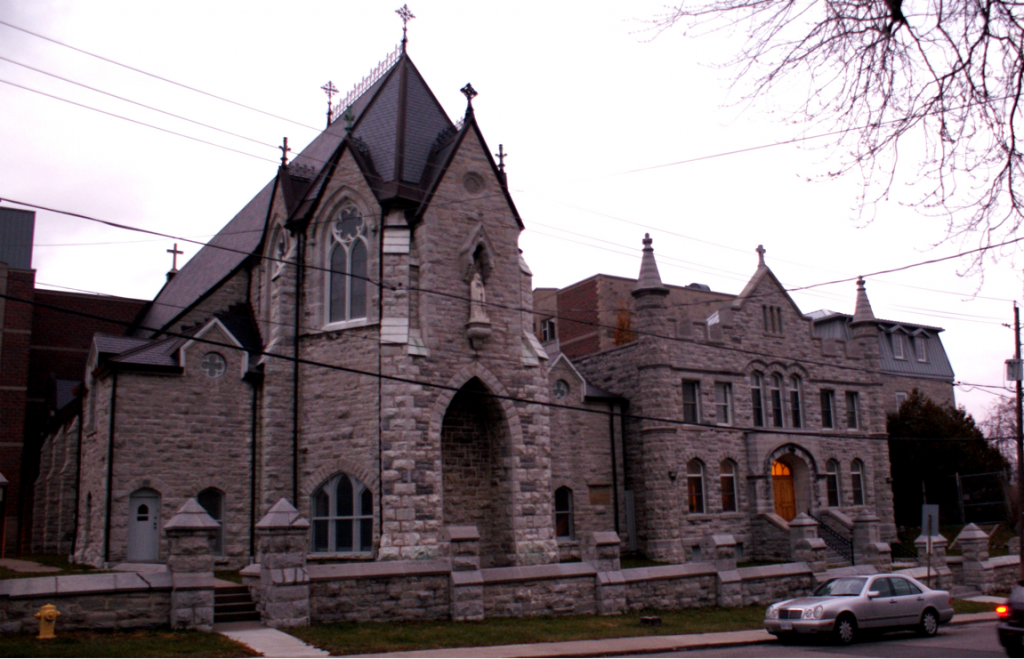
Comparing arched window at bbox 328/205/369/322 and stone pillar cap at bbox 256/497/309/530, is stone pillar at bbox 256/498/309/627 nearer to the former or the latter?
stone pillar cap at bbox 256/497/309/530

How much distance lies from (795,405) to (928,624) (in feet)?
55.4

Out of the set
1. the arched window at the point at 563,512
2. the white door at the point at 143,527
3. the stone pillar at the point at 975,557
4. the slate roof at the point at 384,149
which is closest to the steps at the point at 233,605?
the white door at the point at 143,527

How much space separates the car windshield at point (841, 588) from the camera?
1698 cm

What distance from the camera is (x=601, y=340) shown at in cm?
4191

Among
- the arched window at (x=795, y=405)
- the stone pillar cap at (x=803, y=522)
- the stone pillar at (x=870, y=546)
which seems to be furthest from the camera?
the arched window at (x=795, y=405)

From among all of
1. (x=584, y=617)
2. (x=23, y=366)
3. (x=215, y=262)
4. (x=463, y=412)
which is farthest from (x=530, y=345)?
(x=23, y=366)

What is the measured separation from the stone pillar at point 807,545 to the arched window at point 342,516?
36.3 ft

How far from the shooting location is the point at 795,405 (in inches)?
1325

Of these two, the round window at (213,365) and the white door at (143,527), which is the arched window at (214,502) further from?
the round window at (213,365)

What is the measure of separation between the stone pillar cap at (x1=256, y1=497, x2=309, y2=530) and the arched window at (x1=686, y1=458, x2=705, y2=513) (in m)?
17.6

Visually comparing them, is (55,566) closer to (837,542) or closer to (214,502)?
(214,502)

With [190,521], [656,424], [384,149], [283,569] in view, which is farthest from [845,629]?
[384,149]

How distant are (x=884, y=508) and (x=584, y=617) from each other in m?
21.6

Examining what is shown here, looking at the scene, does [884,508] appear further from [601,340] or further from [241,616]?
[241,616]
